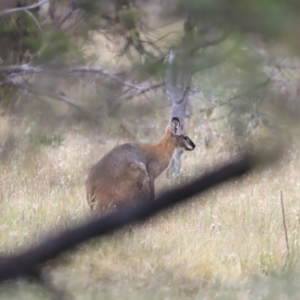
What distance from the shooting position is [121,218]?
1503mm

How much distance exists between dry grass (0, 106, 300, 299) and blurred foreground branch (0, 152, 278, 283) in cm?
93

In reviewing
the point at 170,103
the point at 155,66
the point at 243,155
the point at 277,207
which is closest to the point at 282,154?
the point at 243,155

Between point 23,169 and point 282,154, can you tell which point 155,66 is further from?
point 23,169

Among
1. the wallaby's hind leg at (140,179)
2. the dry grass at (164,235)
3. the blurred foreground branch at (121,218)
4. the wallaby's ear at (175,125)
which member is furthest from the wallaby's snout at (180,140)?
the blurred foreground branch at (121,218)

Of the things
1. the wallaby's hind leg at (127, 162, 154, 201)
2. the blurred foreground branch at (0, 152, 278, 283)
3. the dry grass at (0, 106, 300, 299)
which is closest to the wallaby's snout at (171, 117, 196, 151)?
the dry grass at (0, 106, 300, 299)

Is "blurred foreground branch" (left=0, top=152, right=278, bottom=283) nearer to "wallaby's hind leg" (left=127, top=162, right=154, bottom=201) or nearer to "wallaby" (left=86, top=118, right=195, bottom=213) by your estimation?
"wallaby" (left=86, top=118, right=195, bottom=213)

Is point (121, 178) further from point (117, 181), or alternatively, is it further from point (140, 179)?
point (140, 179)

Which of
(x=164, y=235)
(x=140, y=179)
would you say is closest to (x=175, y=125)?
(x=140, y=179)

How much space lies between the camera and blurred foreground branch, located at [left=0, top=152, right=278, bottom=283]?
142 centimetres

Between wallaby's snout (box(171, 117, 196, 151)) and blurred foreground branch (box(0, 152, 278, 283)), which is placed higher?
blurred foreground branch (box(0, 152, 278, 283))

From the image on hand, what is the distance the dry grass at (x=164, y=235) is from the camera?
3074mm

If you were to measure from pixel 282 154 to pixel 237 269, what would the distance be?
10.9 ft

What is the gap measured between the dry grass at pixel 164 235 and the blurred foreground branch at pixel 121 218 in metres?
0.93

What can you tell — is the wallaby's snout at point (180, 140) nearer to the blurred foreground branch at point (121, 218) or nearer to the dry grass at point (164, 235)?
the dry grass at point (164, 235)
